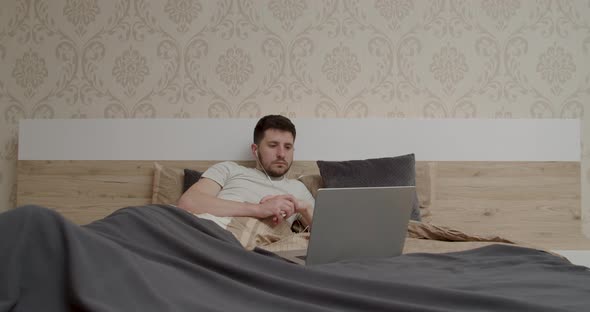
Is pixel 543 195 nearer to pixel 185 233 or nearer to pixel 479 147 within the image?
pixel 479 147

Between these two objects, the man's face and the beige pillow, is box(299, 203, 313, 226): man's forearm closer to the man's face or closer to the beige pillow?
the man's face

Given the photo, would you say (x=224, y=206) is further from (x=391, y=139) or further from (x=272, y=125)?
(x=391, y=139)

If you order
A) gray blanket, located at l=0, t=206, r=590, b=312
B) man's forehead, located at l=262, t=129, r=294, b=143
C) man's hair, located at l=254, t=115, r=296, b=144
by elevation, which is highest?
man's hair, located at l=254, t=115, r=296, b=144

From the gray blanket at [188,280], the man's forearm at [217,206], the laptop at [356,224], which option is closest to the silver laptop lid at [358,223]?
the laptop at [356,224]

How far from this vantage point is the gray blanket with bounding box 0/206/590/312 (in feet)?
3.16

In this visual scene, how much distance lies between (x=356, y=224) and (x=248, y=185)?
1.14 m

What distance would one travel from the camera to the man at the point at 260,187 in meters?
2.25

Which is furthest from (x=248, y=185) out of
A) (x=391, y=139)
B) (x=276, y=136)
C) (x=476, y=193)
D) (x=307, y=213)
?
(x=476, y=193)

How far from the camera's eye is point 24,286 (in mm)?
961

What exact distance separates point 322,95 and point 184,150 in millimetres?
868

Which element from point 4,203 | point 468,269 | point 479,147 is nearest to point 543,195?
point 479,147

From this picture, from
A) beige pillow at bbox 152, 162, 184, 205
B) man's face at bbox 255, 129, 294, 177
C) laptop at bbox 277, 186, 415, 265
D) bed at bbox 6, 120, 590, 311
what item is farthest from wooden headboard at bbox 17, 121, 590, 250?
laptop at bbox 277, 186, 415, 265

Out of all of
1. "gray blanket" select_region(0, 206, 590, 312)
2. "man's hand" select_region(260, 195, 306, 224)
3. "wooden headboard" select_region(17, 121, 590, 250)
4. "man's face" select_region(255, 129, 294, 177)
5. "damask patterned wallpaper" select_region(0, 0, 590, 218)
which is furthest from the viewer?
"damask patterned wallpaper" select_region(0, 0, 590, 218)

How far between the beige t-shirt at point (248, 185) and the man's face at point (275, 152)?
5 centimetres
